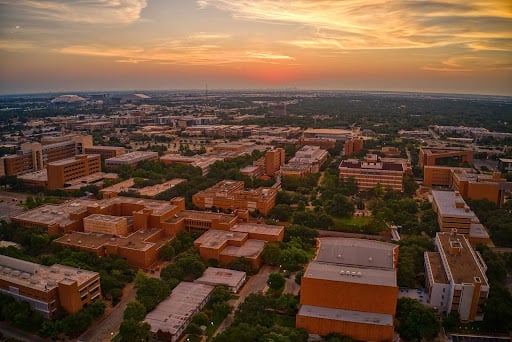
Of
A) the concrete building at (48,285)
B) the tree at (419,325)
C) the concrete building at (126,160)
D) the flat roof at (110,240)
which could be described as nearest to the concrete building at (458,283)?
the tree at (419,325)

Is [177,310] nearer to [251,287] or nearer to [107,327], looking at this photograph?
[107,327]

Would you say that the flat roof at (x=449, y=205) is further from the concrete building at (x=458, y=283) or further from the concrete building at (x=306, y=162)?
the concrete building at (x=306, y=162)

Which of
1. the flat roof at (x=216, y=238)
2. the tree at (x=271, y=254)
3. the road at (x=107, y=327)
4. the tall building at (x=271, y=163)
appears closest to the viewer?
the road at (x=107, y=327)

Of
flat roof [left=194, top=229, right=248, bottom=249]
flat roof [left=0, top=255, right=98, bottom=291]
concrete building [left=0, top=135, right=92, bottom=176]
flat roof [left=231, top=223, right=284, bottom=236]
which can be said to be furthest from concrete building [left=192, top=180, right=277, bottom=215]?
concrete building [left=0, top=135, right=92, bottom=176]

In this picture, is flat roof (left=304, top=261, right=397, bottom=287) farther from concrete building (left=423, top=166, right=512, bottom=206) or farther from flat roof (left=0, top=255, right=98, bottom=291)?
concrete building (left=423, top=166, right=512, bottom=206)

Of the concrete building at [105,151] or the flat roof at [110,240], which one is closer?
the flat roof at [110,240]

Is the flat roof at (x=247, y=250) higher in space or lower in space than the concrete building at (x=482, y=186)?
lower

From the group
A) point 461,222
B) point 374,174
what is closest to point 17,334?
point 461,222
